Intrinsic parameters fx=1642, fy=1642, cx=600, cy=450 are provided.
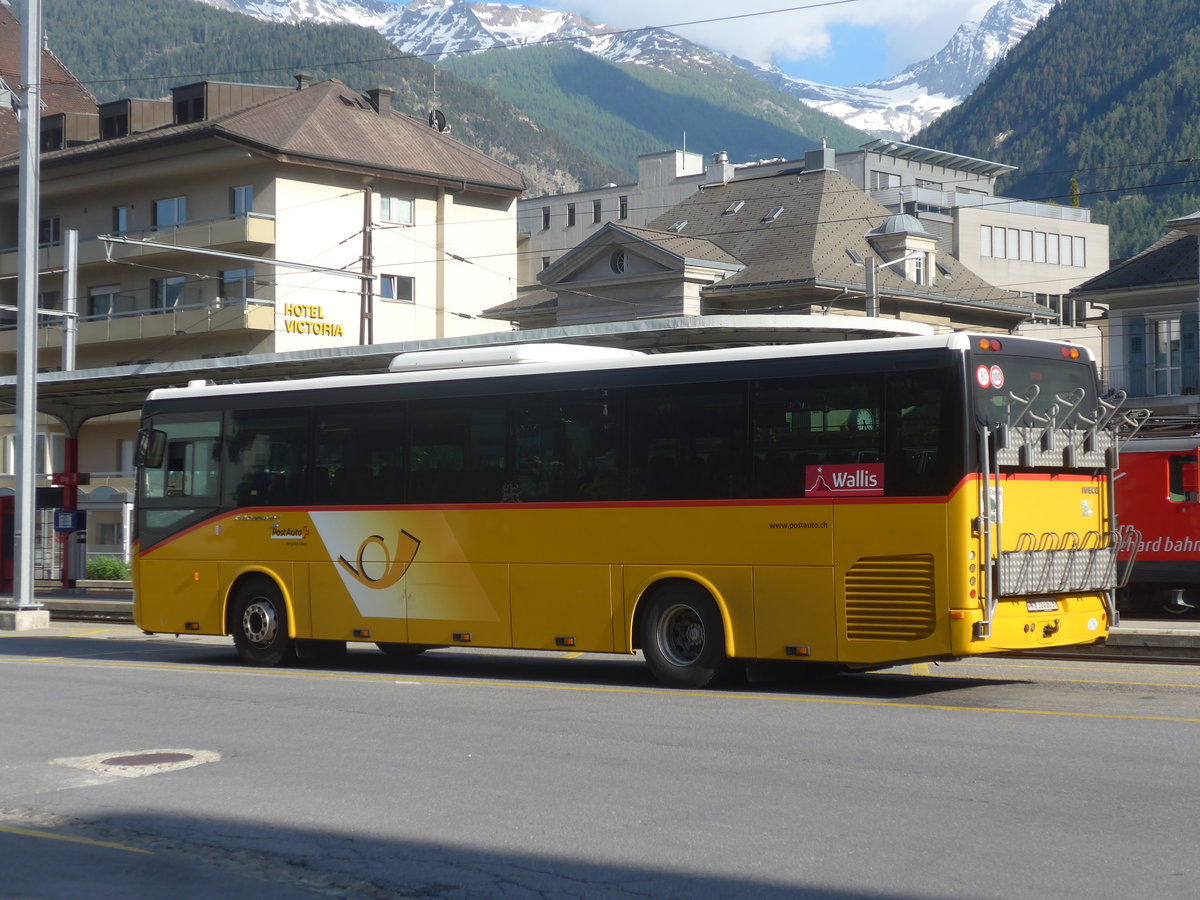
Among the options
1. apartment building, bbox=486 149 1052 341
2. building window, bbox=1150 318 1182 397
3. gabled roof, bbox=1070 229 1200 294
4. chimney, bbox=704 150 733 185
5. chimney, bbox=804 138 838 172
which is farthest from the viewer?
chimney, bbox=704 150 733 185

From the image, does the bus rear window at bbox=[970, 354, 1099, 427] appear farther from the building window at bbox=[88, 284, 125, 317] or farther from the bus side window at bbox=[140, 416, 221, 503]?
the building window at bbox=[88, 284, 125, 317]

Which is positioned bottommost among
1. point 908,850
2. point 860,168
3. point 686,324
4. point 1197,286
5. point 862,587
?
point 908,850

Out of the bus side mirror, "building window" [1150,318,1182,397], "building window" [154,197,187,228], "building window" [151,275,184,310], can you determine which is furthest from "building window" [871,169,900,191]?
the bus side mirror

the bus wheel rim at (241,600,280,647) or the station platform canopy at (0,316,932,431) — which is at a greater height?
the station platform canopy at (0,316,932,431)

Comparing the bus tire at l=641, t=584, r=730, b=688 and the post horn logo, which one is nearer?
the bus tire at l=641, t=584, r=730, b=688

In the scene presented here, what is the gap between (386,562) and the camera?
17125 millimetres

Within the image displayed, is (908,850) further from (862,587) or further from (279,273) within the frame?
(279,273)

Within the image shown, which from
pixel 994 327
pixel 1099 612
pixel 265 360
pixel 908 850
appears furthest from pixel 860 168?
pixel 908 850

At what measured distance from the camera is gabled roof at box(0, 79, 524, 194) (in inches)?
2261

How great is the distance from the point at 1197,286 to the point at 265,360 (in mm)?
33387

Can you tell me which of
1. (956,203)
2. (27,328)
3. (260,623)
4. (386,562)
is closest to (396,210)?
(27,328)

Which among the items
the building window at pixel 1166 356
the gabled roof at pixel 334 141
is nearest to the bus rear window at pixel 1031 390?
the building window at pixel 1166 356

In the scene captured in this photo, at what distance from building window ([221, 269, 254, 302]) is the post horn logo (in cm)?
4114

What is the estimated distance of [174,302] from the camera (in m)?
59.6
